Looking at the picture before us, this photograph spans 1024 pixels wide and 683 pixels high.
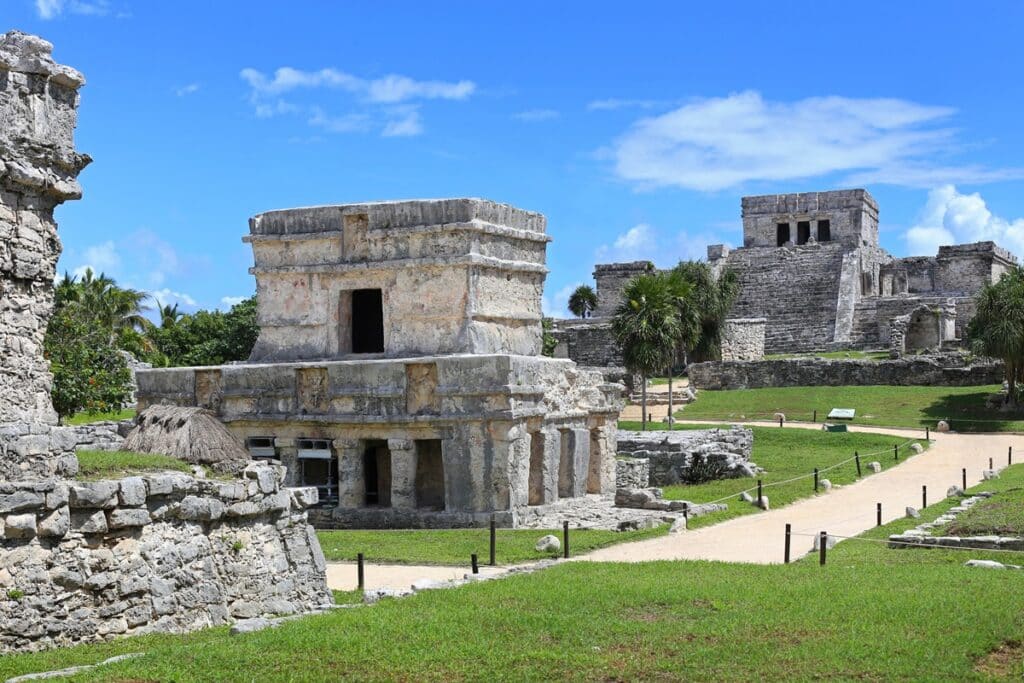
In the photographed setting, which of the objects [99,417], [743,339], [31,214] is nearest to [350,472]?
[31,214]

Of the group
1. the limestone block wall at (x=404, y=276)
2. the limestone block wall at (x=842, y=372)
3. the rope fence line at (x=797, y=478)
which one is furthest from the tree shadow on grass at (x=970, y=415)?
the limestone block wall at (x=404, y=276)

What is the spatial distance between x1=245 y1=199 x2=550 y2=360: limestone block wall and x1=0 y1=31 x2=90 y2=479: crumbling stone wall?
1096 cm

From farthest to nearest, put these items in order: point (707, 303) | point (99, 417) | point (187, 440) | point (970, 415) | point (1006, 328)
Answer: point (707, 303) → point (970, 415) → point (1006, 328) → point (99, 417) → point (187, 440)

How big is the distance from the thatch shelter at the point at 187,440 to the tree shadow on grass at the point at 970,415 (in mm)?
23841

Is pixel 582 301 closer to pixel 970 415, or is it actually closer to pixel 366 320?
pixel 970 415

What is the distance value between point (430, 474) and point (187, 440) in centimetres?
728

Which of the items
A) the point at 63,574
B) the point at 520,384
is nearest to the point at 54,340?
the point at 520,384

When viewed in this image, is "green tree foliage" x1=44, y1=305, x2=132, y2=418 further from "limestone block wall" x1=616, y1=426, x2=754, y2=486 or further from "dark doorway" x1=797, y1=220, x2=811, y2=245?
"dark doorway" x1=797, y1=220, x2=811, y2=245

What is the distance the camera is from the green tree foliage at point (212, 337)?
53.5 m

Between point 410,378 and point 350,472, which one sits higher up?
point 410,378

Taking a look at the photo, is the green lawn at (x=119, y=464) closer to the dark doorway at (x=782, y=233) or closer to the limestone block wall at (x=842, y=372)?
the limestone block wall at (x=842, y=372)

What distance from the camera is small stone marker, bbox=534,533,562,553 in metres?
17.5

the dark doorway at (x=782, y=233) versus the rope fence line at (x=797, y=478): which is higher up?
the dark doorway at (x=782, y=233)

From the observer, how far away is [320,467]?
23.3 metres
